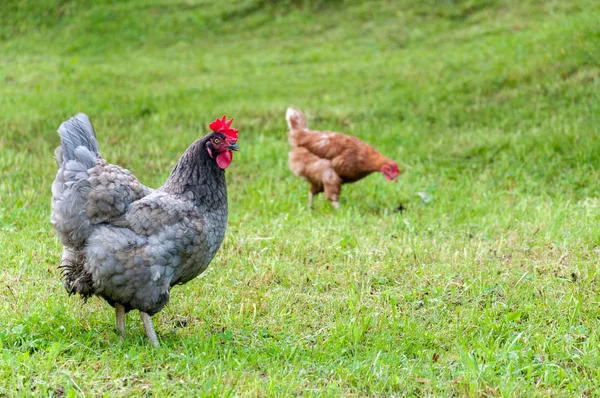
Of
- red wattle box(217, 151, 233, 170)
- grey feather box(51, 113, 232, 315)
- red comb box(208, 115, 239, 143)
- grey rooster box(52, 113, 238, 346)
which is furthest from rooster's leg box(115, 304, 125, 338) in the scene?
red comb box(208, 115, 239, 143)

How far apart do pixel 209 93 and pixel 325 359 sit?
10475 millimetres

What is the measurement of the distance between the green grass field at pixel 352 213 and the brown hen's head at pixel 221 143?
47.6 inches

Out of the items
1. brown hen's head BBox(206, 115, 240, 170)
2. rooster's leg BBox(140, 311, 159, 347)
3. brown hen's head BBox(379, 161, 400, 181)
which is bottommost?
brown hen's head BBox(379, 161, 400, 181)

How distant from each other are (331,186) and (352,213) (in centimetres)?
54

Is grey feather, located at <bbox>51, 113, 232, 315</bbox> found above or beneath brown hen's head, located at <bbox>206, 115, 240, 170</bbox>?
beneath

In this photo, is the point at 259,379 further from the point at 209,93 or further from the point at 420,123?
the point at 209,93

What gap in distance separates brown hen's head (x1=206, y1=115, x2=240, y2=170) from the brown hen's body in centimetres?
365

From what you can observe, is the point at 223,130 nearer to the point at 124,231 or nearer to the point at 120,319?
the point at 124,231

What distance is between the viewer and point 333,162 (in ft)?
28.6

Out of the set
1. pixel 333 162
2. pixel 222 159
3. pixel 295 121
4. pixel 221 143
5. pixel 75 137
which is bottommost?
pixel 333 162

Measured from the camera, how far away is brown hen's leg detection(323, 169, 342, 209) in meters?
8.62

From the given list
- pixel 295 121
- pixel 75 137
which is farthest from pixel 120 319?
pixel 295 121

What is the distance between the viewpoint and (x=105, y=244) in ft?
15.0

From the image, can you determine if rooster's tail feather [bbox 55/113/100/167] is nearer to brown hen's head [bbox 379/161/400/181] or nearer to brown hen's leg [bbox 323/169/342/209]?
brown hen's leg [bbox 323/169/342/209]
